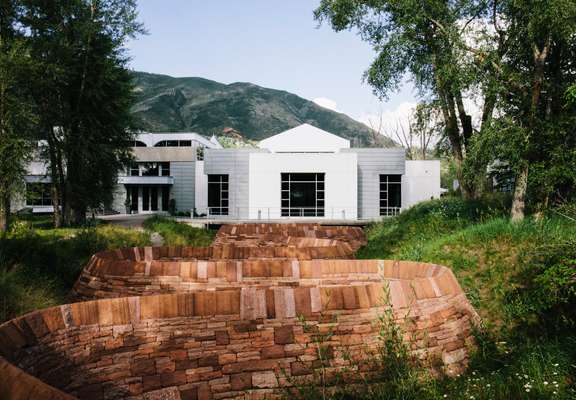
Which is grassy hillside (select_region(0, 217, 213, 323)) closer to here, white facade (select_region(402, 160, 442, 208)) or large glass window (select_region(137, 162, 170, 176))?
white facade (select_region(402, 160, 442, 208))

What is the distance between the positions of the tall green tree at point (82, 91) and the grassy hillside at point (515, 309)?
54.9ft

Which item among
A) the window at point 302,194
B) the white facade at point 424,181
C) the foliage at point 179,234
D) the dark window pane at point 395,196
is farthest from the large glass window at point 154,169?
the foliage at point 179,234

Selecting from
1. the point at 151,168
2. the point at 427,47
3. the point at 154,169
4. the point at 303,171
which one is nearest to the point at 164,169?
the point at 154,169

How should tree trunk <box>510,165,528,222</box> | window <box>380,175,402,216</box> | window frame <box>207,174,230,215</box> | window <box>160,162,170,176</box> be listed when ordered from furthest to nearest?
window <box>160,162,170,176</box> → window frame <box>207,174,230,215</box> → window <box>380,175,402,216</box> → tree trunk <box>510,165,528,222</box>

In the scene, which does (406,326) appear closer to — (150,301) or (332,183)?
(150,301)

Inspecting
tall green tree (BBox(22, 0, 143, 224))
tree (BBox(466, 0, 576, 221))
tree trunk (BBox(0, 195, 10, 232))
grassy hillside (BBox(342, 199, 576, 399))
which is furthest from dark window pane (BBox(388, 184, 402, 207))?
grassy hillside (BBox(342, 199, 576, 399))

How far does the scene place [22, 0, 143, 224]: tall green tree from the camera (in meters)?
19.3

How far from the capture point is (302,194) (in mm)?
30734

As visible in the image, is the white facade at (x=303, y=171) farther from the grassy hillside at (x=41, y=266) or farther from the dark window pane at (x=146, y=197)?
the grassy hillside at (x=41, y=266)

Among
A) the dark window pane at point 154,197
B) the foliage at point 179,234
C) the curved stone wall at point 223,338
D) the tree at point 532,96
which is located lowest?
the foliage at point 179,234

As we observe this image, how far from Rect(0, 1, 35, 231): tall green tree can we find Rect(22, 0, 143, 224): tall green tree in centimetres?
134

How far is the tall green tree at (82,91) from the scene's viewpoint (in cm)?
1927

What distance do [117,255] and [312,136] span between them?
124 ft

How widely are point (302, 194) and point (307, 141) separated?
12.4 meters
